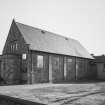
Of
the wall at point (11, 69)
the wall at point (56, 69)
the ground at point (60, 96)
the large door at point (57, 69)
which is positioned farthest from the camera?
the large door at point (57, 69)

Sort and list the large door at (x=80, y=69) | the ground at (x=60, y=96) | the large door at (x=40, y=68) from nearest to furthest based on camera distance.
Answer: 1. the ground at (x=60, y=96)
2. the large door at (x=40, y=68)
3. the large door at (x=80, y=69)

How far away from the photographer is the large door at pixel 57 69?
23516 mm

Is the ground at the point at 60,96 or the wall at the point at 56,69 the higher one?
the wall at the point at 56,69

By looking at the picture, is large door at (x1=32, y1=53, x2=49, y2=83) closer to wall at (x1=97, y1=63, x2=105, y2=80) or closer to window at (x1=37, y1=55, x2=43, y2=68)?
window at (x1=37, y1=55, x2=43, y2=68)

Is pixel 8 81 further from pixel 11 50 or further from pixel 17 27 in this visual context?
pixel 17 27

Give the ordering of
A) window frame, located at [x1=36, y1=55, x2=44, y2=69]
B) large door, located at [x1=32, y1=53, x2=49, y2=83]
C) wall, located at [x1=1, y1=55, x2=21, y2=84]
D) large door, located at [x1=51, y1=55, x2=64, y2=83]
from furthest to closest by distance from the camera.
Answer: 1. large door, located at [x1=51, y1=55, x2=64, y2=83]
2. window frame, located at [x1=36, y1=55, x2=44, y2=69]
3. large door, located at [x1=32, y1=53, x2=49, y2=83]
4. wall, located at [x1=1, y1=55, x2=21, y2=84]

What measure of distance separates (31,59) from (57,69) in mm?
6288

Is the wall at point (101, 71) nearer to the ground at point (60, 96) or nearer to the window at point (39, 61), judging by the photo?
the window at point (39, 61)

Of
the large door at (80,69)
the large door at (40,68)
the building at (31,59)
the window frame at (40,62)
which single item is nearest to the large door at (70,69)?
the building at (31,59)

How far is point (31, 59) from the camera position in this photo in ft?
65.3

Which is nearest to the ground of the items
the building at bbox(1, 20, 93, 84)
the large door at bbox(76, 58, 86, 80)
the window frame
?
the building at bbox(1, 20, 93, 84)

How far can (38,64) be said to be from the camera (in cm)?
2098

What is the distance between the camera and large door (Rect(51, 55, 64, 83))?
23.5 meters

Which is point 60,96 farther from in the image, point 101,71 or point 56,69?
point 101,71
